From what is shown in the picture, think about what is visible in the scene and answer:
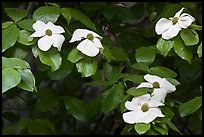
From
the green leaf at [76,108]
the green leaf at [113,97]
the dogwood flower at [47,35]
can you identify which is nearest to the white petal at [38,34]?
the dogwood flower at [47,35]

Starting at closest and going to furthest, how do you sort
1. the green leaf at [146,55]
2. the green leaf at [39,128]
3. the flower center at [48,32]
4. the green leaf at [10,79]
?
1. the green leaf at [10,79]
2. the flower center at [48,32]
3. the green leaf at [146,55]
4. the green leaf at [39,128]

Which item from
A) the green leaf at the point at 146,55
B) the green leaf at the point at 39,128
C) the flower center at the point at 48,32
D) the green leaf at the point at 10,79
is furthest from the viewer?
the green leaf at the point at 39,128

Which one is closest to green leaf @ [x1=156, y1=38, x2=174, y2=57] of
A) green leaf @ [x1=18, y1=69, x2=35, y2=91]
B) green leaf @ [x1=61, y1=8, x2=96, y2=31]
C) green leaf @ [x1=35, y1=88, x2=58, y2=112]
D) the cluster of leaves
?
the cluster of leaves

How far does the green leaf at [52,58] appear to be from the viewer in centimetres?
95

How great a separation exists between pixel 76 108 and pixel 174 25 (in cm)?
42

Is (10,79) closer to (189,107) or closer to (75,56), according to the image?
(75,56)

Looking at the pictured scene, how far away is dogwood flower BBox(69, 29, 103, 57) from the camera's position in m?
0.93

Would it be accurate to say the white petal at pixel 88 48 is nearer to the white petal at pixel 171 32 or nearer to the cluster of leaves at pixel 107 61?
the cluster of leaves at pixel 107 61

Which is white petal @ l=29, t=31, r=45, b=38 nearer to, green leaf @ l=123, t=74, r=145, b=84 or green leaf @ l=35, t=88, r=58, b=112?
green leaf @ l=123, t=74, r=145, b=84

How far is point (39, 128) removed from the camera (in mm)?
1237

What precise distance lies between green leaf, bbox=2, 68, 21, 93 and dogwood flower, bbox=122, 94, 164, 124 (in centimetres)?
24

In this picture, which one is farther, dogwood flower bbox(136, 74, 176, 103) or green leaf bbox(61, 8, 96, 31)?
green leaf bbox(61, 8, 96, 31)

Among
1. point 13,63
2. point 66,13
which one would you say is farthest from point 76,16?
point 13,63

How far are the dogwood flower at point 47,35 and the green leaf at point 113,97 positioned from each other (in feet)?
0.57
